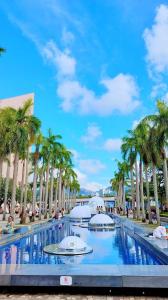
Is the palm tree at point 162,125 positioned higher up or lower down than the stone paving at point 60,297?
higher up

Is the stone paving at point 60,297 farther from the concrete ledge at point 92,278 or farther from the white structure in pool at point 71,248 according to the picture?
the white structure in pool at point 71,248

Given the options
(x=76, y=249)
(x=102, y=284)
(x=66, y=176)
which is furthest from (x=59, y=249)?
(x=66, y=176)

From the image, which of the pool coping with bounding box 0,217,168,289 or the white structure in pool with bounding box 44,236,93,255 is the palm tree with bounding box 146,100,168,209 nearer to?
the white structure in pool with bounding box 44,236,93,255

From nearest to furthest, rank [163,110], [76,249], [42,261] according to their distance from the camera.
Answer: [42,261] → [76,249] → [163,110]

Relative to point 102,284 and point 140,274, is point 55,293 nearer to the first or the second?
point 102,284

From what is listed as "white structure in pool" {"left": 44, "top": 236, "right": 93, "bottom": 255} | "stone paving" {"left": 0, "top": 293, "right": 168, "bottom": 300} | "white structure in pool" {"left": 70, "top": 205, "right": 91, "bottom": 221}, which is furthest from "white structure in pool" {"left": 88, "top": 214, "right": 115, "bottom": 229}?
"stone paving" {"left": 0, "top": 293, "right": 168, "bottom": 300}

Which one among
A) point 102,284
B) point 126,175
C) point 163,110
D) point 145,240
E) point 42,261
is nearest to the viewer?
point 102,284

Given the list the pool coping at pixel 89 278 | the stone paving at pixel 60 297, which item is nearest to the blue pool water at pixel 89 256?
the pool coping at pixel 89 278

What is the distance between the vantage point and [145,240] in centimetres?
1623

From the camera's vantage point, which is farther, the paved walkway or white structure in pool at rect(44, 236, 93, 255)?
white structure in pool at rect(44, 236, 93, 255)

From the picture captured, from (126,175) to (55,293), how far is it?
179ft

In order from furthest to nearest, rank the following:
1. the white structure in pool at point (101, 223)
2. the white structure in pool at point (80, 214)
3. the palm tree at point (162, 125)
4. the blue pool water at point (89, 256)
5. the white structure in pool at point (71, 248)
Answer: the white structure in pool at point (80, 214) → the white structure in pool at point (101, 223) → the palm tree at point (162, 125) → the white structure in pool at point (71, 248) → the blue pool water at point (89, 256)

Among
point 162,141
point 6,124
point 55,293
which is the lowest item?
point 55,293

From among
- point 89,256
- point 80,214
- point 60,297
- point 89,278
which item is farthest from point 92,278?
point 80,214
